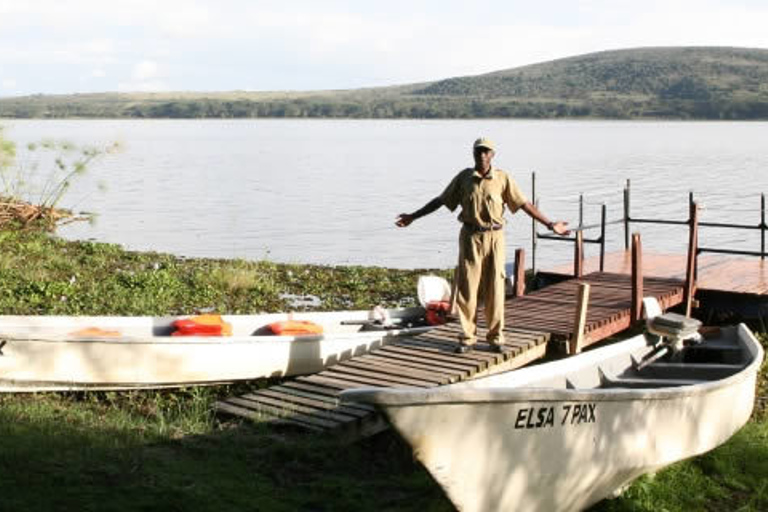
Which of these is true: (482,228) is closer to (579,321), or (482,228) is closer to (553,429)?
(579,321)

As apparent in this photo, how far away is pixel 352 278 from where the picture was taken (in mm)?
20141

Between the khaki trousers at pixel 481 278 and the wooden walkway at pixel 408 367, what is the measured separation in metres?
0.29

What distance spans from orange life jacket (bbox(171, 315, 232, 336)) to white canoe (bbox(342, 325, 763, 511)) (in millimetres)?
4049

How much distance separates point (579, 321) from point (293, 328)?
3.34m

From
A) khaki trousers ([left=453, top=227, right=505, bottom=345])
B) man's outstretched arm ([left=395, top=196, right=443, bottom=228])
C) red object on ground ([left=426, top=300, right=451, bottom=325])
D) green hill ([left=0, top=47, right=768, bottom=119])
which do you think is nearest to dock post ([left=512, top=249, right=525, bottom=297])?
red object on ground ([left=426, top=300, right=451, bottom=325])

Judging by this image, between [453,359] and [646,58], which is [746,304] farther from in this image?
[646,58]

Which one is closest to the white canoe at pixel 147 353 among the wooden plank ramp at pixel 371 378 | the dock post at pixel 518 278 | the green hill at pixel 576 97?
the wooden plank ramp at pixel 371 378

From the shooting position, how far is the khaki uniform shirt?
9.79m

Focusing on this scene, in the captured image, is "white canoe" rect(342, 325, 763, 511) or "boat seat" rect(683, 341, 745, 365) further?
"boat seat" rect(683, 341, 745, 365)

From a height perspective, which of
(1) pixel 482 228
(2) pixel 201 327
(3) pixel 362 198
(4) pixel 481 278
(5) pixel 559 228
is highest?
(1) pixel 482 228

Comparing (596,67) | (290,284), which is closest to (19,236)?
(290,284)

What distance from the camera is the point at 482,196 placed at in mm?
9820

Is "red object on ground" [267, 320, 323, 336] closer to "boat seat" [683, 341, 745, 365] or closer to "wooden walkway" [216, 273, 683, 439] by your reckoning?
"wooden walkway" [216, 273, 683, 439]

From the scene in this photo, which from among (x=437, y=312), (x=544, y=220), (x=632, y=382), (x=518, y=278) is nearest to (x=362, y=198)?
(x=518, y=278)
